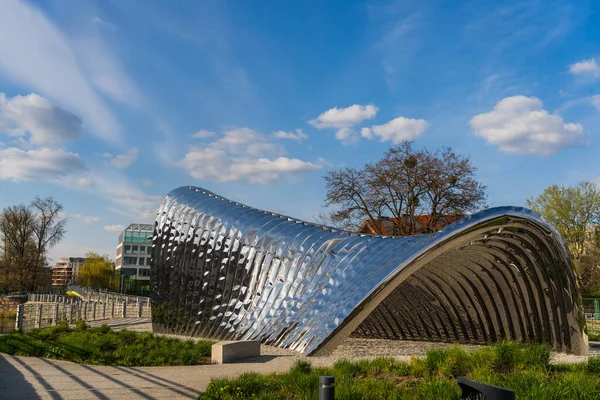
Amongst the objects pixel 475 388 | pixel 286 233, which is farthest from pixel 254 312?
pixel 475 388

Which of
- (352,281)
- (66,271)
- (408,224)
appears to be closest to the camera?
(352,281)

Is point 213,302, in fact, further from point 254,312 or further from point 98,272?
point 98,272

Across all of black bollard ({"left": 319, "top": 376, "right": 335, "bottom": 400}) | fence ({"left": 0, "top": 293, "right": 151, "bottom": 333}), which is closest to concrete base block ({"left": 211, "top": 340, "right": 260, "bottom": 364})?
black bollard ({"left": 319, "top": 376, "right": 335, "bottom": 400})

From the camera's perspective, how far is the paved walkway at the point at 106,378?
754 cm

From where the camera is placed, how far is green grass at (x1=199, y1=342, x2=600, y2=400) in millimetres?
6160

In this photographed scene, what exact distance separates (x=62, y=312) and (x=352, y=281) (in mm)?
17607

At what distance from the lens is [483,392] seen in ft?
9.75

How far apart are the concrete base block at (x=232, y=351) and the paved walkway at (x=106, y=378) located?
0.42 m

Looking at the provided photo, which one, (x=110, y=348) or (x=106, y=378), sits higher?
(x=110, y=348)

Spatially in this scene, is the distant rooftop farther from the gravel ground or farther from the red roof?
the gravel ground

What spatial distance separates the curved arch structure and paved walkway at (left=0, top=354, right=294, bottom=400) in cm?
204

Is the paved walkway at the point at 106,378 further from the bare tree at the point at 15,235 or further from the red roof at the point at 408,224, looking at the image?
the bare tree at the point at 15,235

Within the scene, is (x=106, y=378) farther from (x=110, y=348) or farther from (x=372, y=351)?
(x=372, y=351)

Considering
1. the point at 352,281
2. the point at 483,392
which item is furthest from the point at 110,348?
the point at 483,392
